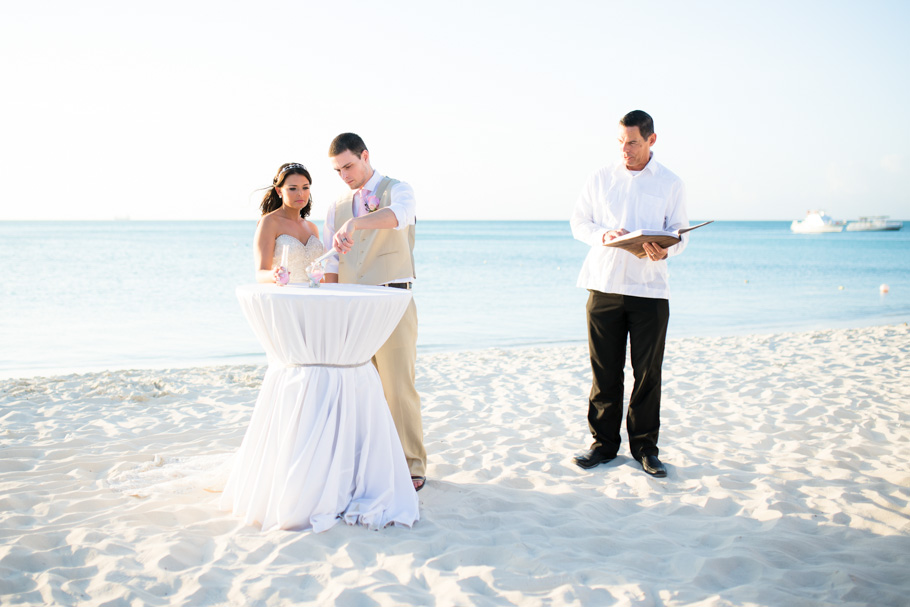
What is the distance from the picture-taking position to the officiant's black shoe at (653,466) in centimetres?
369

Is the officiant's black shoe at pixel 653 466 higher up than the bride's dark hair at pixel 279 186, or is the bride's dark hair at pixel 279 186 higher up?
the bride's dark hair at pixel 279 186

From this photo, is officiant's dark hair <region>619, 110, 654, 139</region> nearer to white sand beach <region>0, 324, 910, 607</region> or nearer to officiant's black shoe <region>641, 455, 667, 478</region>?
officiant's black shoe <region>641, 455, 667, 478</region>

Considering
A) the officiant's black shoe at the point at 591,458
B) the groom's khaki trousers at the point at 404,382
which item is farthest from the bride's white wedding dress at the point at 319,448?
the officiant's black shoe at the point at 591,458

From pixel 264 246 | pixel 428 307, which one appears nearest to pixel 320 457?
pixel 264 246

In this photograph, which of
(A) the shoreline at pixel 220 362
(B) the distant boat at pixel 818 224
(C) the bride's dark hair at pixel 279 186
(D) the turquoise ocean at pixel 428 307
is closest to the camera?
(C) the bride's dark hair at pixel 279 186

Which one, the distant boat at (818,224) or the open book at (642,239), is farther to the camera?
the distant boat at (818,224)

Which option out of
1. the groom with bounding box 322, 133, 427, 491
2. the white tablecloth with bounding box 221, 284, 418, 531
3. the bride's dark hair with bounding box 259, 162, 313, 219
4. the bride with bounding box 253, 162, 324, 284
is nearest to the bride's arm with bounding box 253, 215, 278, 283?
the bride with bounding box 253, 162, 324, 284

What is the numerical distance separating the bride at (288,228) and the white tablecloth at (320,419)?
594 millimetres

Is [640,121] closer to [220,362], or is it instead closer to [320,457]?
[320,457]

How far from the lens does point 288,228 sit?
3.77 metres

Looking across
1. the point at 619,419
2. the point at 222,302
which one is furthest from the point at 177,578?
the point at 222,302

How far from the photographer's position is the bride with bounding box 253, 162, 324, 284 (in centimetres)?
359

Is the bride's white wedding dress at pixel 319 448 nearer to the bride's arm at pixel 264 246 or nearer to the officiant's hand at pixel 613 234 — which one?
the bride's arm at pixel 264 246

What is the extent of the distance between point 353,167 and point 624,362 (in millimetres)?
2018
